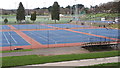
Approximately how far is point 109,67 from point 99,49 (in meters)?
9.75

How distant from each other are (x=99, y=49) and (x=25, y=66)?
38.6 ft

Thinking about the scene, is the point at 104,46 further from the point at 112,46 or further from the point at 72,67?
the point at 72,67

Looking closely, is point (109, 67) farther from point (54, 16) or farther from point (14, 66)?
point (54, 16)

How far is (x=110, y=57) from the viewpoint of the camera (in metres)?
16.8

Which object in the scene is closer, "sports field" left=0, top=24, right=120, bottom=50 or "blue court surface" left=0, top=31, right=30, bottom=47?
"sports field" left=0, top=24, right=120, bottom=50

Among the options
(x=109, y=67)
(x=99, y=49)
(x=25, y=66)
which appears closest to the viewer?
(x=109, y=67)

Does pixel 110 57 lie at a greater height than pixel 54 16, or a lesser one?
lesser

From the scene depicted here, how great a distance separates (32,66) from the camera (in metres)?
13.7

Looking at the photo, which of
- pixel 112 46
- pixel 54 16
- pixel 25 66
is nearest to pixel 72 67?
pixel 25 66

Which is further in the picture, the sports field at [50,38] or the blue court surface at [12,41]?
the blue court surface at [12,41]

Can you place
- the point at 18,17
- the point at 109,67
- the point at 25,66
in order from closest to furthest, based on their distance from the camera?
1. the point at 109,67
2. the point at 25,66
3. the point at 18,17

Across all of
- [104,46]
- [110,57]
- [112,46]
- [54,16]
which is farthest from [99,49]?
[54,16]

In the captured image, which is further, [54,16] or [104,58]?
[54,16]

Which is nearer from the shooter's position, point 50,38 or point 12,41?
point 12,41
